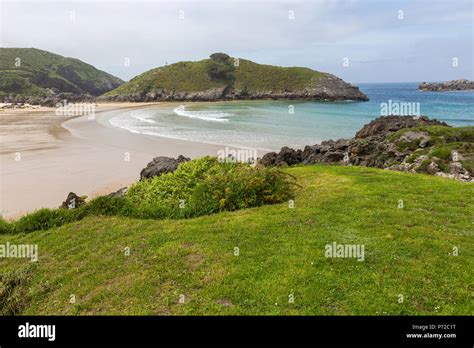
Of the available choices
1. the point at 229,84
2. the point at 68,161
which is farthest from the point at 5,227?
the point at 229,84

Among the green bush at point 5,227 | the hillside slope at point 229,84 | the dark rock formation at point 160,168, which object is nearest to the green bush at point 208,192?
the dark rock formation at point 160,168

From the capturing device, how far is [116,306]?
7129 mm

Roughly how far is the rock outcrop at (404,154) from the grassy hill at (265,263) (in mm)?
6181

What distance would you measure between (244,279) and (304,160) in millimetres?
17331

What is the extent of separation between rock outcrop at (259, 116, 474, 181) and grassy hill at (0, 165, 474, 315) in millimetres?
6181

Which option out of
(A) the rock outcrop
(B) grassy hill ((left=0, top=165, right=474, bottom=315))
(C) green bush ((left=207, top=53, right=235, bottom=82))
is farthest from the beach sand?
(C) green bush ((left=207, top=53, right=235, bottom=82))

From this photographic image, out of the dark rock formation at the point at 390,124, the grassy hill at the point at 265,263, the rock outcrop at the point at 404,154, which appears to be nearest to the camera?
the grassy hill at the point at 265,263

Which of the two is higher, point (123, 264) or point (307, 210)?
point (307, 210)

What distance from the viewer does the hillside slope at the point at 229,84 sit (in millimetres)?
132500

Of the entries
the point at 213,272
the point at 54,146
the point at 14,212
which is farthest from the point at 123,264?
the point at 54,146

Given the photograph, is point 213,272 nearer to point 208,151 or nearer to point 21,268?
point 21,268

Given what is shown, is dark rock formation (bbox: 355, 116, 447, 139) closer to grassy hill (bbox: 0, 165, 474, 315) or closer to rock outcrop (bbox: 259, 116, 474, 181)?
rock outcrop (bbox: 259, 116, 474, 181)

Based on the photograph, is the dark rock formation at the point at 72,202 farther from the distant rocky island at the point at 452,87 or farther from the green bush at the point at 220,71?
the distant rocky island at the point at 452,87
